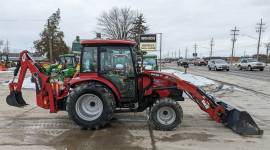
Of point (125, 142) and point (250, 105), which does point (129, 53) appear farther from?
point (250, 105)

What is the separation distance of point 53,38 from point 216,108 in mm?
55761

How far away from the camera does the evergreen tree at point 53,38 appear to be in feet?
198

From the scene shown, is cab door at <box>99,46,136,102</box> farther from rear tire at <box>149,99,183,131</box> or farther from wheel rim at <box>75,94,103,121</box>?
rear tire at <box>149,99,183,131</box>

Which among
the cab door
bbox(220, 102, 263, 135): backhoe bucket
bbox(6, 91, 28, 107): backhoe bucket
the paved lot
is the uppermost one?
the cab door

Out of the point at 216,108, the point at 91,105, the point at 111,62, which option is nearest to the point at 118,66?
the point at 111,62

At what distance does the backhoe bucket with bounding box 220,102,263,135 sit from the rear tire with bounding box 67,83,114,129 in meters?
2.91

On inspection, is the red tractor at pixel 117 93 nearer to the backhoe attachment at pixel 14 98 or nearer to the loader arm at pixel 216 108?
the loader arm at pixel 216 108

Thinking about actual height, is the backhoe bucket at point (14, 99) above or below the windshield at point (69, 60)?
below

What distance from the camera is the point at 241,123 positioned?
8078 mm

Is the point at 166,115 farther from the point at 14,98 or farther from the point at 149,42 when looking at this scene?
the point at 149,42

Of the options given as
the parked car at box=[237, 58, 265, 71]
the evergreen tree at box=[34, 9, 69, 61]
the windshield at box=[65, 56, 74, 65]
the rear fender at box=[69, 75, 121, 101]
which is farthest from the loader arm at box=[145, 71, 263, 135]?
the evergreen tree at box=[34, 9, 69, 61]

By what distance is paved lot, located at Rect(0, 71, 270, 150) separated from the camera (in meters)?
7.08

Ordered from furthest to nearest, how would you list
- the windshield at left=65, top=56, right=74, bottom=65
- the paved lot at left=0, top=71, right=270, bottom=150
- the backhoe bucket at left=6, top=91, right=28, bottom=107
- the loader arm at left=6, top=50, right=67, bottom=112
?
1. the windshield at left=65, top=56, right=74, bottom=65
2. the backhoe bucket at left=6, top=91, right=28, bottom=107
3. the loader arm at left=6, top=50, right=67, bottom=112
4. the paved lot at left=0, top=71, right=270, bottom=150

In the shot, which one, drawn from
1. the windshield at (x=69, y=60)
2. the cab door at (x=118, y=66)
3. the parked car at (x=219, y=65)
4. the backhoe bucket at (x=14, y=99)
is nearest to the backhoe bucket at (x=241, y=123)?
the cab door at (x=118, y=66)
